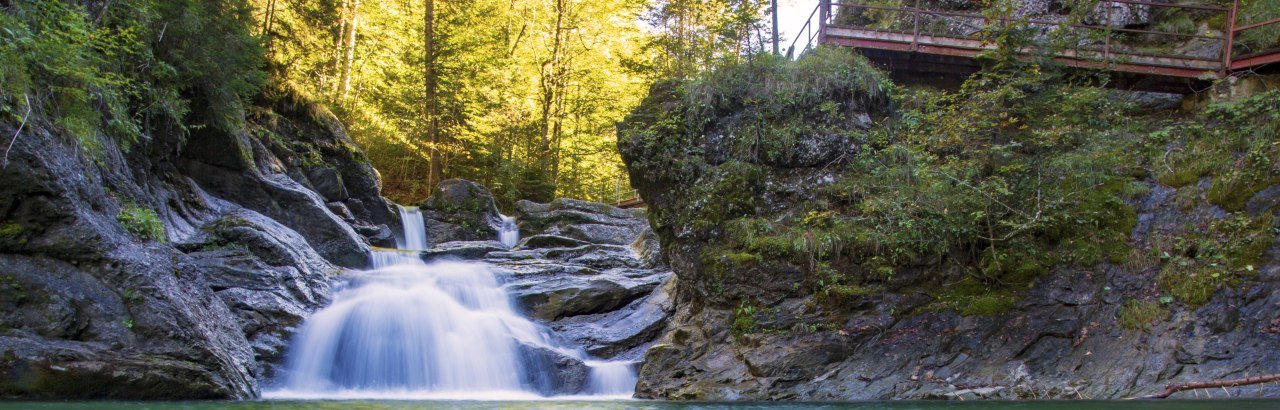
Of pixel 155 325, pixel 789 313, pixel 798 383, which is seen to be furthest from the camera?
pixel 789 313

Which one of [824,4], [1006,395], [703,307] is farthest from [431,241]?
[1006,395]

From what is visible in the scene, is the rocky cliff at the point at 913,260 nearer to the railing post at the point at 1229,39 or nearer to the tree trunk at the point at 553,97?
the railing post at the point at 1229,39

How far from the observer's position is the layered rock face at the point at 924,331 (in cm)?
764

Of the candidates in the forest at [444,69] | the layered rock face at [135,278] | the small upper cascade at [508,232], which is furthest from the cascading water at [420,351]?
the small upper cascade at [508,232]

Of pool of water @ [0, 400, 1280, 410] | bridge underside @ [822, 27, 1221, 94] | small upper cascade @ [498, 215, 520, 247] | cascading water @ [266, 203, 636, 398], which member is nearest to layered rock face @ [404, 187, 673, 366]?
small upper cascade @ [498, 215, 520, 247]

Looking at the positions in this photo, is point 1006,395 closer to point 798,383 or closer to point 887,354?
point 887,354

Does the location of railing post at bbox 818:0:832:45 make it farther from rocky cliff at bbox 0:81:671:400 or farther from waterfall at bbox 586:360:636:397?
waterfall at bbox 586:360:636:397

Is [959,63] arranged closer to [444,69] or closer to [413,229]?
[413,229]

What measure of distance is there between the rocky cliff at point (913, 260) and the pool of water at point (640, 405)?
0.61m

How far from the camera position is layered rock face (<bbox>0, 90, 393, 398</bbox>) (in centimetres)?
698

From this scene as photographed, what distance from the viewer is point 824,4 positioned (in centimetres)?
1306

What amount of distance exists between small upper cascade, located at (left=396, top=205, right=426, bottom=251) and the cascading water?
4.84m

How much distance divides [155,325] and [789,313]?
7.24 meters

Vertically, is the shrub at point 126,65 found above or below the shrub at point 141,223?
above
